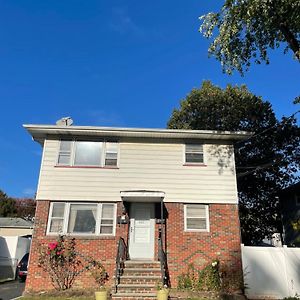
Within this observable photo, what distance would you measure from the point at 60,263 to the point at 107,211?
250cm

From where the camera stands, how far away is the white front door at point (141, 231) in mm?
12211

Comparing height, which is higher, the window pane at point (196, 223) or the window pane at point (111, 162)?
the window pane at point (111, 162)

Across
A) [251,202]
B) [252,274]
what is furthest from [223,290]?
[251,202]

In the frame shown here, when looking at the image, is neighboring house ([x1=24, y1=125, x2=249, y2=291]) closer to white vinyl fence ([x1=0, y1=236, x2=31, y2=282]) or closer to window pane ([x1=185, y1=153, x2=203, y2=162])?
window pane ([x1=185, y1=153, x2=203, y2=162])

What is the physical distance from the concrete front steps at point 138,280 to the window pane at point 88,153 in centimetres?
419

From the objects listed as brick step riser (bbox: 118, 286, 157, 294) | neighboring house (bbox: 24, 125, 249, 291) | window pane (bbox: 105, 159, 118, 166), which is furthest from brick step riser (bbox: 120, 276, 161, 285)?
window pane (bbox: 105, 159, 118, 166)

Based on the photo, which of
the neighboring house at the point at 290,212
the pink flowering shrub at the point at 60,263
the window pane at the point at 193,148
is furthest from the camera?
the neighboring house at the point at 290,212

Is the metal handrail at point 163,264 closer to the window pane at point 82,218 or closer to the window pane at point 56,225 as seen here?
the window pane at point 82,218

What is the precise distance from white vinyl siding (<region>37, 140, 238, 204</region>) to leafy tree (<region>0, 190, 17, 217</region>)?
31.2 metres

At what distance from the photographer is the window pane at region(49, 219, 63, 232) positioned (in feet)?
39.7

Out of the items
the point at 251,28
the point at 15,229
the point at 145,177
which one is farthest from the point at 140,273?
the point at 15,229

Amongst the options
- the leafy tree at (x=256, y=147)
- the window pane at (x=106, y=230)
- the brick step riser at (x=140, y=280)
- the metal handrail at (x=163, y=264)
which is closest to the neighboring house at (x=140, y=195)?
the window pane at (x=106, y=230)

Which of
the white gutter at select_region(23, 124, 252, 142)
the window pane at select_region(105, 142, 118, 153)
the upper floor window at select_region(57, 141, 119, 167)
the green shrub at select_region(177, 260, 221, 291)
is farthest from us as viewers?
the window pane at select_region(105, 142, 118, 153)

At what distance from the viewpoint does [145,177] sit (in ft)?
42.2
